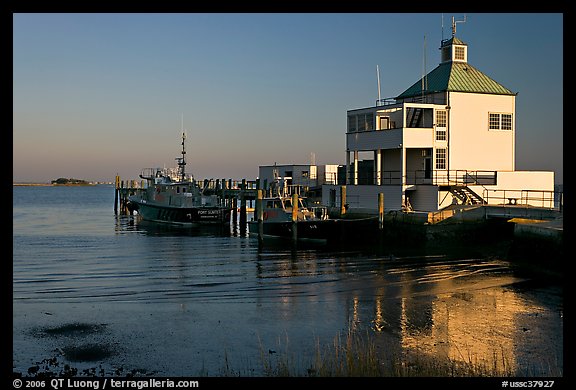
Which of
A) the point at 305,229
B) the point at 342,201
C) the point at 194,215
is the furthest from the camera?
the point at 194,215

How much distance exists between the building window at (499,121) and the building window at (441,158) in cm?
454

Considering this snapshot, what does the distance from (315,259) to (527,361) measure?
2119 centimetres

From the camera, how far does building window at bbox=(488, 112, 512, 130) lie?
4728cm

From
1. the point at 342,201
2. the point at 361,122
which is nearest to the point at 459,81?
the point at 361,122

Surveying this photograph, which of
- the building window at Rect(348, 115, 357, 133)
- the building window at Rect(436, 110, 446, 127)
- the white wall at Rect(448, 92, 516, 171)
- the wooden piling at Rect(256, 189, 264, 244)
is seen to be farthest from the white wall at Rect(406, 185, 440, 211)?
the wooden piling at Rect(256, 189, 264, 244)

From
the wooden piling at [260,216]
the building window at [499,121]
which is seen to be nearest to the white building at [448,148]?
the building window at [499,121]

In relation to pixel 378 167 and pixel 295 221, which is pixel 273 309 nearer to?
pixel 295 221

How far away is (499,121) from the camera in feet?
156

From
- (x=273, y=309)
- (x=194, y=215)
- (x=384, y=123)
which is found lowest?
(x=273, y=309)

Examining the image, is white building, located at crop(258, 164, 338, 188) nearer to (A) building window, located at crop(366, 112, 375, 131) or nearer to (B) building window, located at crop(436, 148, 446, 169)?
(A) building window, located at crop(366, 112, 375, 131)

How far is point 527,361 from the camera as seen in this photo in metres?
15.8

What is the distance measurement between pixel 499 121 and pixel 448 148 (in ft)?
17.3

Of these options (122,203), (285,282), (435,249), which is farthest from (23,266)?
(122,203)
